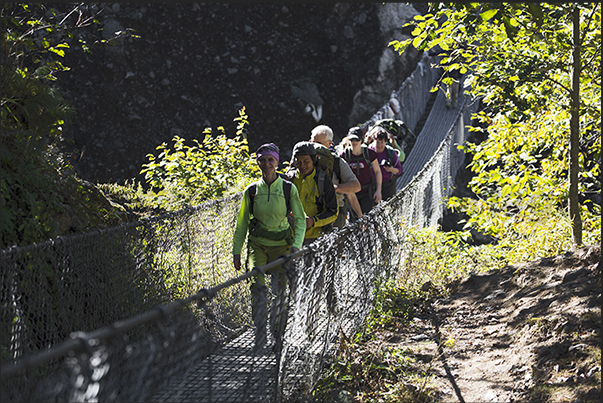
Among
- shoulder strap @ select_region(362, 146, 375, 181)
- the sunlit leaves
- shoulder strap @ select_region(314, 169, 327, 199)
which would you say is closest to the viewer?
shoulder strap @ select_region(314, 169, 327, 199)

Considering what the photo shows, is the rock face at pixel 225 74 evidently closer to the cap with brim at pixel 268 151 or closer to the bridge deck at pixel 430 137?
the bridge deck at pixel 430 137

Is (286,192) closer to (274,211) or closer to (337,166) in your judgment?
(274,211)

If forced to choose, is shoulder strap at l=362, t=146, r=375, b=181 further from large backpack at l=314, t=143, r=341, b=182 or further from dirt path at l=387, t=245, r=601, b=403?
dirt path at l=387, t=245, r=601, b=403

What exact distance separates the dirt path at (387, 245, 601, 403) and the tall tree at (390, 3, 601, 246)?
825 mm

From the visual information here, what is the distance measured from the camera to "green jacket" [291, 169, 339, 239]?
14.2 ft

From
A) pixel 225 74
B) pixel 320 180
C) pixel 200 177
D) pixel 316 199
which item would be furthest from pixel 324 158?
pixel 225 74

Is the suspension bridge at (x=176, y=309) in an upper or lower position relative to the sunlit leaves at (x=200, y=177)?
lower

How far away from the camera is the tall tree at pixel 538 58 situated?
4.08m

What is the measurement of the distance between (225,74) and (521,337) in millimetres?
16968

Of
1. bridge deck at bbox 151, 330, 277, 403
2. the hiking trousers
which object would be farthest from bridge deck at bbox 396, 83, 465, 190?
the hiking trousers

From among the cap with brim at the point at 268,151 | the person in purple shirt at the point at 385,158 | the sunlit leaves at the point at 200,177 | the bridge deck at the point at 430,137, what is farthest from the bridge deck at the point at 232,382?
the bridge deck at the point at 430,137

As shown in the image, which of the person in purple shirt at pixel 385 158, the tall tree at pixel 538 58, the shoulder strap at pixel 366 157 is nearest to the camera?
the tall tree at pixel 538 58

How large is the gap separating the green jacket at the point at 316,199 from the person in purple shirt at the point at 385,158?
6.23ft

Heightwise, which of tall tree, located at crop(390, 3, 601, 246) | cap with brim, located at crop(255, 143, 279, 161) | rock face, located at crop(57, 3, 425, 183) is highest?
rock face, located at crop(57, 3, 425, 183)
